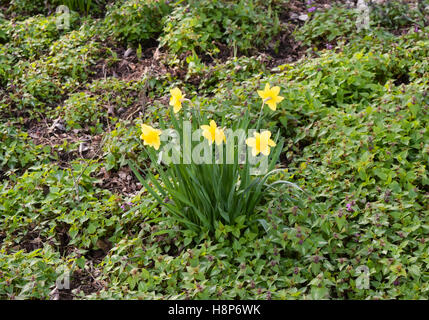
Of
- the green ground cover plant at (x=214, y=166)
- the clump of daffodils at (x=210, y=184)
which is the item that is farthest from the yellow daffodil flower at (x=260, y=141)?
the green ground cover plant at (x=214, y=166)

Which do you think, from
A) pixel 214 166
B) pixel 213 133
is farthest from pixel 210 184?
pixel 213 133

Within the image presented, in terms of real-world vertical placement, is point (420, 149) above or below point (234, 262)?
above

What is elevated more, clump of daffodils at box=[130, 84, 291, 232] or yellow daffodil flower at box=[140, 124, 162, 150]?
yellow daffodil flower at box=[140, 124, 162, 150]

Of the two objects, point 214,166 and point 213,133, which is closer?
point 213,133

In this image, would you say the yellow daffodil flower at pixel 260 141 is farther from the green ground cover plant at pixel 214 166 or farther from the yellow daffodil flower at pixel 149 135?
the yellow daffodil flower at pixel 149 135

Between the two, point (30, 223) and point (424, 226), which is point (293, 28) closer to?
point (424, 226)

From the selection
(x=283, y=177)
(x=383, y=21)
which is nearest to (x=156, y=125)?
(x=283, y=177)

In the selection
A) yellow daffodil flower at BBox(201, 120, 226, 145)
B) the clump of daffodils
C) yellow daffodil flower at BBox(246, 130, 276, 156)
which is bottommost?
the clump of daffodils

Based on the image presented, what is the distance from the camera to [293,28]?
4.60 m

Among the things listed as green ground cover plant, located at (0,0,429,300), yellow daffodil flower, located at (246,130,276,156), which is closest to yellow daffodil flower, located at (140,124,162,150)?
green ground cover plant, located at (0,0,429,300)

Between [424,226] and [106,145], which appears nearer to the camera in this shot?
[424,226]

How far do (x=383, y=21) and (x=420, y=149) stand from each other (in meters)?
1.71

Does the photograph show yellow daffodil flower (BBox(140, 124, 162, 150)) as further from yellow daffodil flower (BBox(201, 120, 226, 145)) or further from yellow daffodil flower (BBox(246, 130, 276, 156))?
yellow daffodil flower (BBox(246, 130, 276, 156))

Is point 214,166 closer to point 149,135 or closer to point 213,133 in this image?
point 213,133
